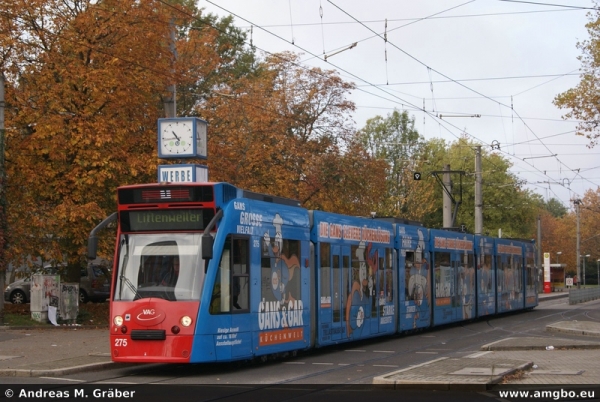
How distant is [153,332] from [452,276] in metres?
15.7

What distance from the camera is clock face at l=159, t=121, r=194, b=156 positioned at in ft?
74.2

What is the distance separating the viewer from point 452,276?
28.6m

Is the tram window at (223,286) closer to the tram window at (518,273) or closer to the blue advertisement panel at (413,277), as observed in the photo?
the blue advertisement panel at (413,277)

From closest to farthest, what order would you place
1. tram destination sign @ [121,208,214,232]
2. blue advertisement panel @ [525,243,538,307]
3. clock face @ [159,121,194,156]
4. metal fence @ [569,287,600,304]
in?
tram destination sign @ [121,208,214,232]
clock face @ [159,121,194,156]
blue advertisement panel @ [525,243,538,307]
metal fence @ [569,287,600,304]

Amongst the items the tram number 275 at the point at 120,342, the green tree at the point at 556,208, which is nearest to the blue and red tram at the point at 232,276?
the tram number 275 at the point at 120,342

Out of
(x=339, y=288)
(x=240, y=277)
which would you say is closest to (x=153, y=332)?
(x=240, y=277)

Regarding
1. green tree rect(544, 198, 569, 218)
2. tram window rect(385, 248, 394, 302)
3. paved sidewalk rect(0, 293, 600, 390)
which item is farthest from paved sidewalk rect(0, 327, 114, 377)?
green tree rect(544, 198, 569, 218)

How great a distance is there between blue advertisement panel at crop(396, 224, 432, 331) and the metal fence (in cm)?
2750

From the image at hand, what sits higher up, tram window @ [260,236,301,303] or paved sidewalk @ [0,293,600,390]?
tram window @ [260,236,301,303]

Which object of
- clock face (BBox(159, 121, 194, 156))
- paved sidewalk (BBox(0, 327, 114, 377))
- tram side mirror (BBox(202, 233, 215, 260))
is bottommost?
paved sidewalk (BBox(0, 327, 114, 377))

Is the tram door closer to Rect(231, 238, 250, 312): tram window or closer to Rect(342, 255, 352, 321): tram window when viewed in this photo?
Rect(342, 255, 352, 321): tram window

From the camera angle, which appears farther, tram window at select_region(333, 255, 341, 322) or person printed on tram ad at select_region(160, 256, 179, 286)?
tram window at select_region(333, 255, 341, 322)

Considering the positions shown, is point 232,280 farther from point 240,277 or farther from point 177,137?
point 177,137

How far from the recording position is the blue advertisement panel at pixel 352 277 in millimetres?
18828
